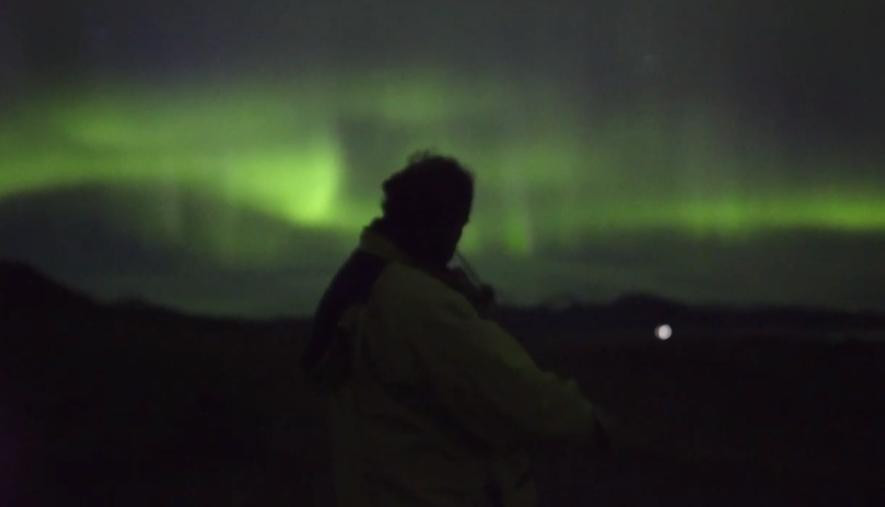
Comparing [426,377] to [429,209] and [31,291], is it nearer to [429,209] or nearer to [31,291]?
[429,209]

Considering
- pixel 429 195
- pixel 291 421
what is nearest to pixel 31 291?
pixel 291 421

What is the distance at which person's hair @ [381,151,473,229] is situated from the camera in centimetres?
364

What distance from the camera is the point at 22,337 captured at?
16547mm

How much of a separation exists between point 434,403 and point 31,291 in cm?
2702

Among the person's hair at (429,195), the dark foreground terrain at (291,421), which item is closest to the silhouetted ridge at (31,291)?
the dark foreground terrain at (291,421)

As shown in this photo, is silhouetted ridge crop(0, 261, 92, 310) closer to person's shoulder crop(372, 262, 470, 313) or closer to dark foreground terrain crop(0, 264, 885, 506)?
dark foreground terrain crop(0, 264, 885, 506)

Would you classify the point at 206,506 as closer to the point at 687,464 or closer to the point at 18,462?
the point at 18,462

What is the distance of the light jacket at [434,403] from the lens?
3.29m

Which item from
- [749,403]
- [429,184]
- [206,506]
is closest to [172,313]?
[749,403]

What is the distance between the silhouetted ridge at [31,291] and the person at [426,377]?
2128 centimetres

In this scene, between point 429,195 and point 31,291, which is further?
point 31,291

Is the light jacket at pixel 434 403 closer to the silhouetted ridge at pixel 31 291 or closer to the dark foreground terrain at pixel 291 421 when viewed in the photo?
the dark foreground terrain at pixel 291 421

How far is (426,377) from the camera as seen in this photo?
132 inches

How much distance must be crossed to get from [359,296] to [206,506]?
6720 millimetres
